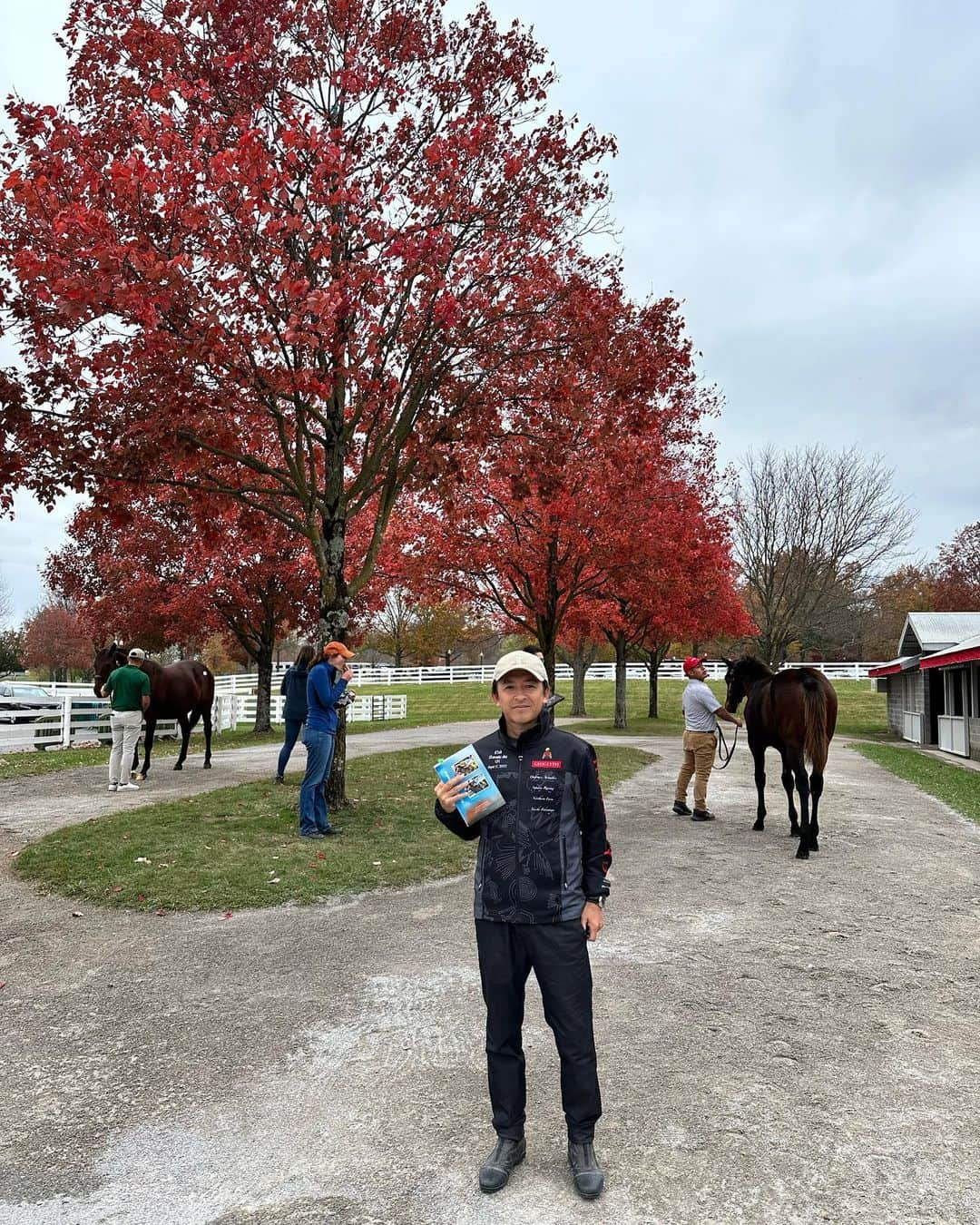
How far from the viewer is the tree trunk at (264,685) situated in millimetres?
25719

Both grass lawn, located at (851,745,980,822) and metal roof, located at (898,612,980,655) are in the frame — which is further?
metal roof, located at (898,612,980,655)

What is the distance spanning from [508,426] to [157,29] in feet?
29.5

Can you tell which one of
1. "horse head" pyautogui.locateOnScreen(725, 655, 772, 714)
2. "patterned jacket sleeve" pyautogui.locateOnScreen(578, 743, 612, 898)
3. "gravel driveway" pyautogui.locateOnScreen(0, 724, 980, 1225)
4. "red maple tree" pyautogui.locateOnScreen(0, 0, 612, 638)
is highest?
"red maple tree" pyautogui.locateOnScreen(0, 0, 612, 638)

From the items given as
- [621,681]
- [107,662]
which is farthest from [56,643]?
[107,662]

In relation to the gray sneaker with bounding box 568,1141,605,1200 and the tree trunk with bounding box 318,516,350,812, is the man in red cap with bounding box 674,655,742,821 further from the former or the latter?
the gray sneaker with bounding box 568,1141,605,1200

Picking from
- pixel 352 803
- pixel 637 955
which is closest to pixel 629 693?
pixel 352 803

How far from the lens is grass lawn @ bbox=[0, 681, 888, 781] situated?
16.2 metres

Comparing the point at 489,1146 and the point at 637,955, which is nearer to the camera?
the point at 489,1146

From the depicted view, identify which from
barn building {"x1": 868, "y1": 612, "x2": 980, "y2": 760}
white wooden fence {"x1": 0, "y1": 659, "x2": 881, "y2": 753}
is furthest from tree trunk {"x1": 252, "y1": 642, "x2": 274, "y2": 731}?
barn building {"x1": 868, "y1": 612, "x2": 980, "y2": 760}

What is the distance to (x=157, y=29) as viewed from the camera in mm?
9812

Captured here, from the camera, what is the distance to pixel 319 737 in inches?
364

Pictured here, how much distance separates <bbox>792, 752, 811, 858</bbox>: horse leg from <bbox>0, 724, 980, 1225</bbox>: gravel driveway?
125 cm

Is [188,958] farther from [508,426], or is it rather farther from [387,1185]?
[508,426]

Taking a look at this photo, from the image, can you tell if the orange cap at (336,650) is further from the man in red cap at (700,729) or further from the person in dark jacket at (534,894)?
the person in dark jacket at (534,894)
